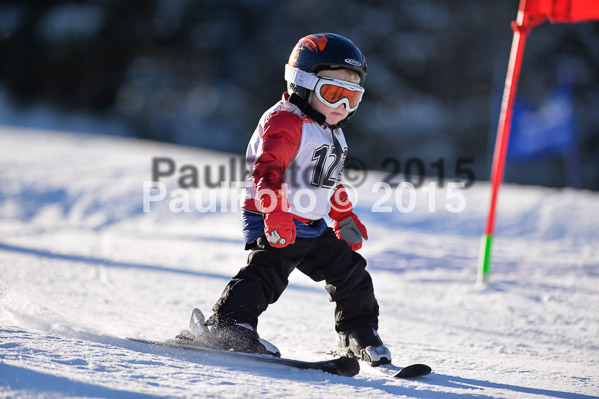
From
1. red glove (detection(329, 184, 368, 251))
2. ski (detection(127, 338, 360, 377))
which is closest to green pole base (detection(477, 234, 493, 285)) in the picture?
red glove (detection(329, 184, 368, 251))

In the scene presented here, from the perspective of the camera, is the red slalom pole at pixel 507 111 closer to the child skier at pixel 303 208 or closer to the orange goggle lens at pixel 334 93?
the child skier at pixel 303 208

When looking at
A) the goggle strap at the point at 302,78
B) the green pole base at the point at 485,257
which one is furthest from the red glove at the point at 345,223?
the green pole base at the point at 485,257

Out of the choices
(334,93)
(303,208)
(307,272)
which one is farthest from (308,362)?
(334,93)

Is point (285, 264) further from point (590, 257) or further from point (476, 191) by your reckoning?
point (476, 191)

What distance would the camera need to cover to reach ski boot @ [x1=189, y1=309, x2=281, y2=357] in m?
2.24

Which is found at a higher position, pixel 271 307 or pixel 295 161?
pixel 295 161

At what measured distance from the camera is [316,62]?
93.7 inches

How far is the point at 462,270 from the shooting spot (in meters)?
4.49

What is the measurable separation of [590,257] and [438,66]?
55.4 ft

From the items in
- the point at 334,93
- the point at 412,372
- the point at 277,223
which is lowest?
the point at 412,372

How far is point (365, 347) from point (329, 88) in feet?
3.40

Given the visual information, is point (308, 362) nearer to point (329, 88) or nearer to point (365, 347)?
point (365, 347)

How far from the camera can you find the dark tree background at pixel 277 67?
19.5 meters

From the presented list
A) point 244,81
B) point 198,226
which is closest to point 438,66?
point 244,81
